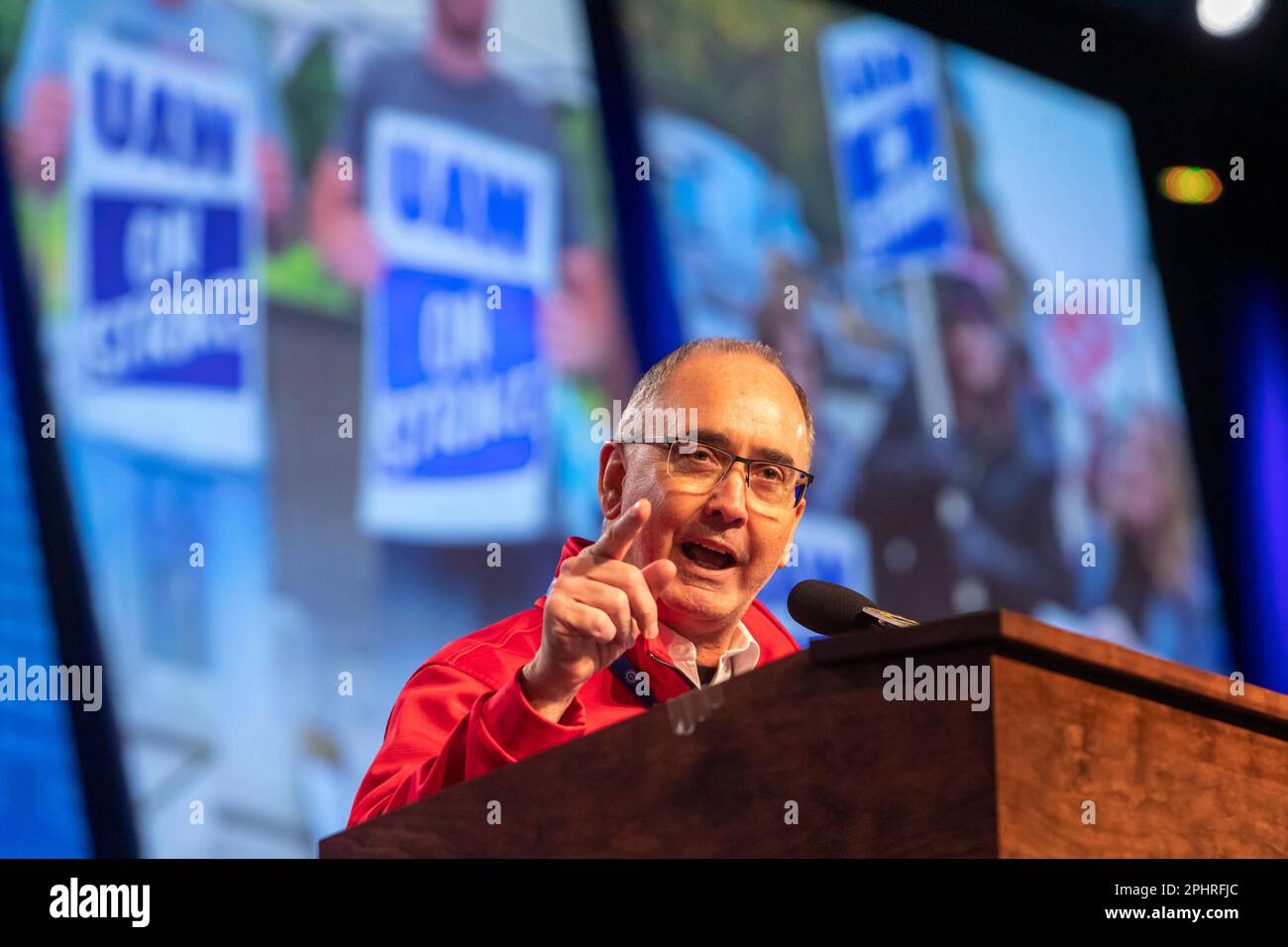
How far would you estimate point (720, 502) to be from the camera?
1.81m

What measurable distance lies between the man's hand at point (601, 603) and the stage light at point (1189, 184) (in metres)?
4.40

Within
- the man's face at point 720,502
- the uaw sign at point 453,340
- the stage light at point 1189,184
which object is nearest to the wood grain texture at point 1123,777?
the man's face at point 720,502

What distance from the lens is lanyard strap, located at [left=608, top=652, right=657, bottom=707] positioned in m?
1.79

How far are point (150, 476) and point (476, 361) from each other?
0.79 metres

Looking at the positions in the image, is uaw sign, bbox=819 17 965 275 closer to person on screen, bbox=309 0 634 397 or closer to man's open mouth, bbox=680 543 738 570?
person on screen, bbox=309 0 634 397

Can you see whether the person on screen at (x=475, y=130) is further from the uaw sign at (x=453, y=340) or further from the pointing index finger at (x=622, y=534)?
the pointing index finger at (x=622, y=534)

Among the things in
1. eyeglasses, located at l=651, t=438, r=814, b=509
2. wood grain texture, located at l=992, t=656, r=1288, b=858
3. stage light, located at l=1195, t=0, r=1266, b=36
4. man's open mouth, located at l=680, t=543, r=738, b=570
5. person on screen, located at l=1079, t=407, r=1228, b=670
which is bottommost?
wood grain texture, located at l=992, t=656, r=1288, b=858

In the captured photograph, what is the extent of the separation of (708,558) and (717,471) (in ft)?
0.36

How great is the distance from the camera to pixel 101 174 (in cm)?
313

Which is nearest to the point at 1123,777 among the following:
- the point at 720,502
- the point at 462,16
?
the point at 720,502

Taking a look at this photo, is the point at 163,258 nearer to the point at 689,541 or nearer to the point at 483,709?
the point at 689,541

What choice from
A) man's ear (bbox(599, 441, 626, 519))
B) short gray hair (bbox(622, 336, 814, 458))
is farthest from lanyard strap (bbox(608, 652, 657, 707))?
short gray hair (bbox(622, 336, 814, 458))

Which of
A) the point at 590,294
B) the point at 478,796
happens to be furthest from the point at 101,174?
the point at 478,796

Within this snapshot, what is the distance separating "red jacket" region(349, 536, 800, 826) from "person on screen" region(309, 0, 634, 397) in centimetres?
156
